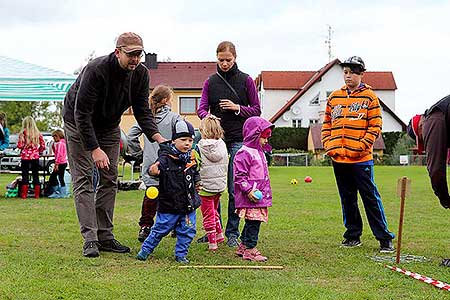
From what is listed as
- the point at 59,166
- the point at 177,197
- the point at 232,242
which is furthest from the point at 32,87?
the point at 177,197

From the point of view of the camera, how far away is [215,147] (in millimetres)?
7430

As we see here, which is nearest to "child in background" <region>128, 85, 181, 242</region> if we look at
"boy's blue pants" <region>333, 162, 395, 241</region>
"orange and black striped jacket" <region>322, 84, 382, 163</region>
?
"orange and black striped jacket" <region>322, 84, 382, 163</region>

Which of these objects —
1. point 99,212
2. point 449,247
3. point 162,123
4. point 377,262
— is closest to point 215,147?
point 162,123

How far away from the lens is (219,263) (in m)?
6.39

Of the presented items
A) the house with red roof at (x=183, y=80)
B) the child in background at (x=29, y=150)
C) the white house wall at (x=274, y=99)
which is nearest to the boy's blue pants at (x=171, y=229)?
the child in background at (x=29, y=150)

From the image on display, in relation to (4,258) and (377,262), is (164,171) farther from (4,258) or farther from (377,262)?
(377,262)

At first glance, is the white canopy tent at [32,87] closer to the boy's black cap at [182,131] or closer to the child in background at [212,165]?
the child in background at [212,165]

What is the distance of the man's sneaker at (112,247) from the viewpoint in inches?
273

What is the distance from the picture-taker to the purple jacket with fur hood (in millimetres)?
6664

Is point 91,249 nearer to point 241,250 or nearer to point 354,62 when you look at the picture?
point 241,250

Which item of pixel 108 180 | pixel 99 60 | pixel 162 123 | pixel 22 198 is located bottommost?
pixel 22 198

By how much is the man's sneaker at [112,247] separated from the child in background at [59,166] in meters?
7.43

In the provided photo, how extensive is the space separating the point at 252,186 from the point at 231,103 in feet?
4.01

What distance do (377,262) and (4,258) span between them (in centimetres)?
332
